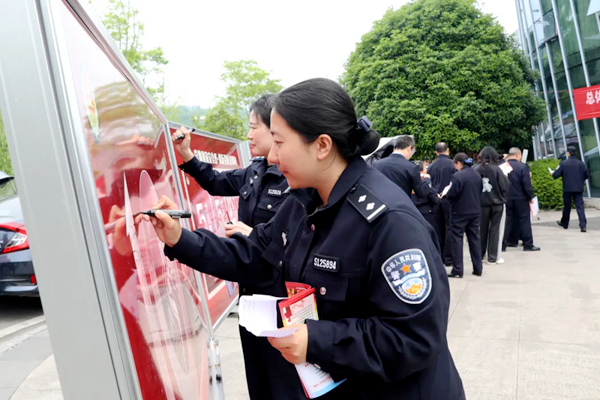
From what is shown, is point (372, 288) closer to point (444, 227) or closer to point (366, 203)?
point (366, 203)

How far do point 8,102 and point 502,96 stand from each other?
16.8 meters

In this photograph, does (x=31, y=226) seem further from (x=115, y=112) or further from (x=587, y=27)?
(x=587, y=27)

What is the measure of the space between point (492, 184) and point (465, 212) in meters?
0.99

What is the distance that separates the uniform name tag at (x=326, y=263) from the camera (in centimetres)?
139

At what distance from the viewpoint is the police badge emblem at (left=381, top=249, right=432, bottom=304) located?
1274 millimetres

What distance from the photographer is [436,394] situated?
→ 1430mm

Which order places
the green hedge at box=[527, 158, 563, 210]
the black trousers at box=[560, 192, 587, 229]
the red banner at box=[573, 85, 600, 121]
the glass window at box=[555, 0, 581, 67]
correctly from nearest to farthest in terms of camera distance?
the black trousers at box=[560, 192, 587, 229] → the red banner at box=[573, 85, 600, 121] → the green hedge at box=[527, 158, 563, 210] → the glass window at box=[555, 0, 581, 67]

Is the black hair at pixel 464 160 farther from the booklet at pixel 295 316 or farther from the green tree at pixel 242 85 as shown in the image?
the green tree at pixel 242 85

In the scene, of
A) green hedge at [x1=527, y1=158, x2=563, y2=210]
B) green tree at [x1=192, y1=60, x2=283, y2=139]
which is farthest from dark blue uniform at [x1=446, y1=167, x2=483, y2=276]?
green tree at [x1=192, y1=60, x2=283, y2=139]

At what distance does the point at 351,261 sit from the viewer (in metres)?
1.37

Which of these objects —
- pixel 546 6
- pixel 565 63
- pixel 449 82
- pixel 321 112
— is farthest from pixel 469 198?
pixel 546 6

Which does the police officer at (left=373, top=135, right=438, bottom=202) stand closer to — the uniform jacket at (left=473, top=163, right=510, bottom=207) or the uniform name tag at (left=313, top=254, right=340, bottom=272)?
the uniform jacket at (left=473, top=163, right=510, bottom=207)

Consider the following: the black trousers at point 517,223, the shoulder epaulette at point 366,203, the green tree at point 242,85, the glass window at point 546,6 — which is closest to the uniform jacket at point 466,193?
the black trousers at point 517,223

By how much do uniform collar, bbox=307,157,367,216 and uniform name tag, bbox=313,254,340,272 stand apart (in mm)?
140
